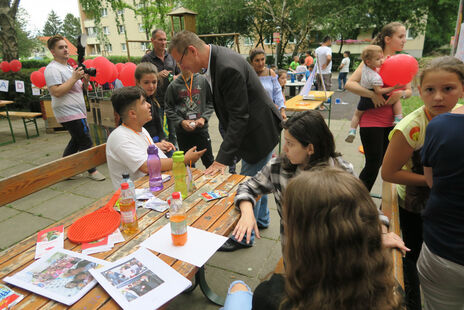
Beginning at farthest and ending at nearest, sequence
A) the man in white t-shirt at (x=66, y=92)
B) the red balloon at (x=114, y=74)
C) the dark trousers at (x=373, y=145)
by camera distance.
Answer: the red balloon at (x=114, y=74) → the man in white t-shirt at (x=66, y=92) → the dark trousers at (x=373, y=145)

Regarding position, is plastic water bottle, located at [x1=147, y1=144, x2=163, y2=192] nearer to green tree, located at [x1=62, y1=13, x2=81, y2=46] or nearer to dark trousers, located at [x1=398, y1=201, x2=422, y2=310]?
dark trousers, located at [x1=398, y1=201, x2=422, y2=310]

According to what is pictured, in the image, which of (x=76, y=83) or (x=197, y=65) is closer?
(x=197, y=65)

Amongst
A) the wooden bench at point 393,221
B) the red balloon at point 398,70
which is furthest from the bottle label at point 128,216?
the red balloon at point 398,70

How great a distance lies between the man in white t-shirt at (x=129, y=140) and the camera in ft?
7.36

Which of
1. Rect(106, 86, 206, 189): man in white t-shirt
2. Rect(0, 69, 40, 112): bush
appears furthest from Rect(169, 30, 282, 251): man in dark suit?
Rect(0, 69, 40, 112): bush

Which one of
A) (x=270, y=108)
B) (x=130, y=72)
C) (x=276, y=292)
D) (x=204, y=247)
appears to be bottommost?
(x=204, y=247)

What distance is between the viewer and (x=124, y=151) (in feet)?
7.32

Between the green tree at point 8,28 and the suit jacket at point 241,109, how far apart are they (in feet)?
32.7

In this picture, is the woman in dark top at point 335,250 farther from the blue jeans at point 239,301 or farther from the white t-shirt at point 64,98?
the white t-shirt at point 64,98

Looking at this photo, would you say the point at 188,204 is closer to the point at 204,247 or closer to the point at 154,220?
the point at 154,220

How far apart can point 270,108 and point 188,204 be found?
1193mm

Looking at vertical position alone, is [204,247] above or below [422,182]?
below

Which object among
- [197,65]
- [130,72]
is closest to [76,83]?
[130,72]

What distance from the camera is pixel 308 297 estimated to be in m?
0.85
